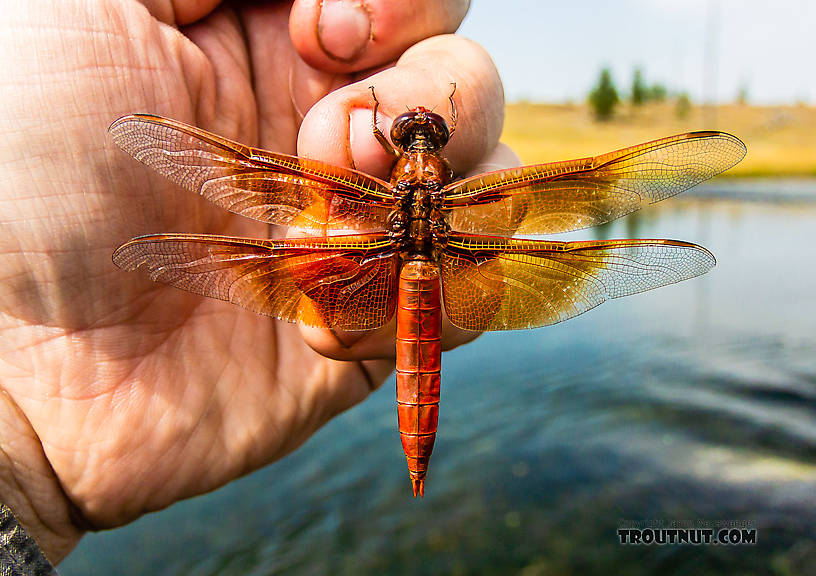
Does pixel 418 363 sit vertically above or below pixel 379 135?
below

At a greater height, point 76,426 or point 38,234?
point 38,234

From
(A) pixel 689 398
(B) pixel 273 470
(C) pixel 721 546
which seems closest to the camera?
(C) pixel 721 546

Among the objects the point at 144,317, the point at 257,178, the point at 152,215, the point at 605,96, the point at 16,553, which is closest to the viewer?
the point at 16,553

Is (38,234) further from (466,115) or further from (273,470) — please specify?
(273,470)

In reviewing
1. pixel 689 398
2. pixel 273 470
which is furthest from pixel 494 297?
pixel 689 398

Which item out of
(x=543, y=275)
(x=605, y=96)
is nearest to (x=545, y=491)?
(x=543, y=275)

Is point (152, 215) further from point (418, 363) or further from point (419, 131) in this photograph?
point (418, 363)
